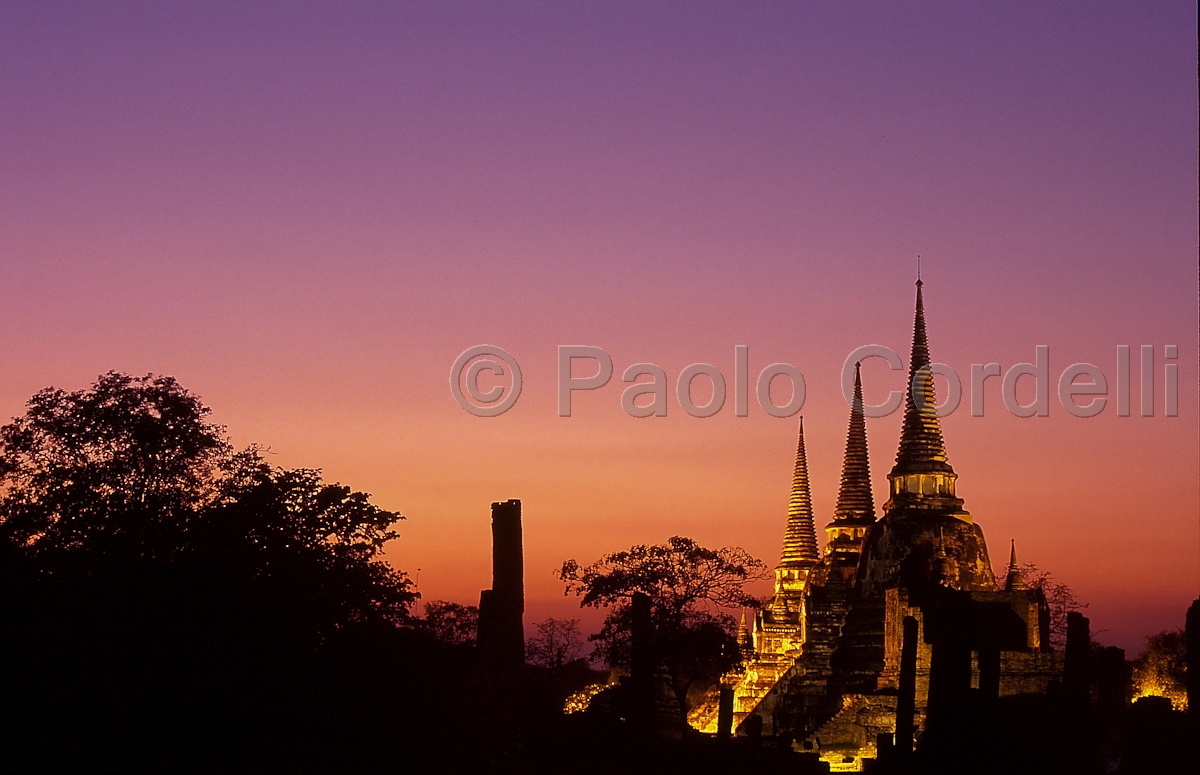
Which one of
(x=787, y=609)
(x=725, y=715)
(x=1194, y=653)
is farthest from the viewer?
(x=787, y=609)

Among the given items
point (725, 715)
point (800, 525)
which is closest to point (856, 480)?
point (800, 525)

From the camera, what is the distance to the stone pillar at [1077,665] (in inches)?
1141

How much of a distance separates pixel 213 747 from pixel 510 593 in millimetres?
7268

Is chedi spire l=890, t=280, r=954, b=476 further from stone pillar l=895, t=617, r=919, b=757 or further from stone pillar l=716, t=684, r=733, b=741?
stone pillar l=895, t=617, r=919, b=757

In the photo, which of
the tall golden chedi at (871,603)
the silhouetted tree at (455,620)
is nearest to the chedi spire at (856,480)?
the tall golden chedi at (871,603)

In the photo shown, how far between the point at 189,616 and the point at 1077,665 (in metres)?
16.8

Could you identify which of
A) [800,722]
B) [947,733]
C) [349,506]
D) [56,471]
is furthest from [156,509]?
[800,722]

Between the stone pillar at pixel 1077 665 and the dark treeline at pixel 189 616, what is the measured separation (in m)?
11.9

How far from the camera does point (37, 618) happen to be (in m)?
28.2

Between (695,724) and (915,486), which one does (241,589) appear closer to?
(695,724)

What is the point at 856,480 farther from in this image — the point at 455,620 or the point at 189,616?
the point at 189,616

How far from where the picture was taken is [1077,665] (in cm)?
2950

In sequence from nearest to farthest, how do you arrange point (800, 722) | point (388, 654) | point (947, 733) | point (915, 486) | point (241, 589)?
point (947, 733) < point (241, 589) < point (388, 654) < point (800, 722) < point (915, 486)

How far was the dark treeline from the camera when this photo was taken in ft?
89.8
